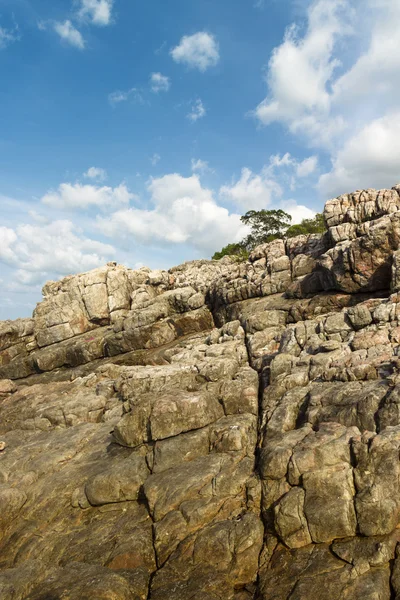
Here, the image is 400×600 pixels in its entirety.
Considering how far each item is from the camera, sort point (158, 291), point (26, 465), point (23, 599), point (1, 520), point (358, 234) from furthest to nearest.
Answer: point (158, 291)
point (358, 234)
point (26, 465)
point (1, 520)
point (23, 599)

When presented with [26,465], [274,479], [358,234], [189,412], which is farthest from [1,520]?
[358,234]

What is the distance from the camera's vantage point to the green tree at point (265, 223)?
385 feet

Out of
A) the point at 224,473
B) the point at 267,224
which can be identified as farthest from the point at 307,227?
the point at 224,473

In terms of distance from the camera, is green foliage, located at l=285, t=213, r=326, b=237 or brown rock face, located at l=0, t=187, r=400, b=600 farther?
green foliage, located at l=285, t=213, r=326, b=237

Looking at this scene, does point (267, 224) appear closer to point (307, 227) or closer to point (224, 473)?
point (307, 227)

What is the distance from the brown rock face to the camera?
15.7m

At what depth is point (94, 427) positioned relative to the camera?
3031cm

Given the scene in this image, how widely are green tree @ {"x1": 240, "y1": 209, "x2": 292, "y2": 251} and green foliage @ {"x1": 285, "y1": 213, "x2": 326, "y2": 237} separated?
16.6 ft

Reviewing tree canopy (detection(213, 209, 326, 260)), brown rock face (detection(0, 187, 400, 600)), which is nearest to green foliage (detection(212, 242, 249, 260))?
tree canopy (detection(213, 209, 326, 260))

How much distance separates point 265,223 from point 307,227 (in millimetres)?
13700

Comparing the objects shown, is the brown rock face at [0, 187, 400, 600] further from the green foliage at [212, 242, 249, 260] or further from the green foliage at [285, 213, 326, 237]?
the green foliage at [212, 242, 249, 260]

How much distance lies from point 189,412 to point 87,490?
25.1 feet

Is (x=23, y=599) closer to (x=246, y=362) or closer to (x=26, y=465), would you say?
(x=26, y=465)

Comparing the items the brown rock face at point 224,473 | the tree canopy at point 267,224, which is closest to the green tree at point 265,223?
the tree canopy at point 267,224
